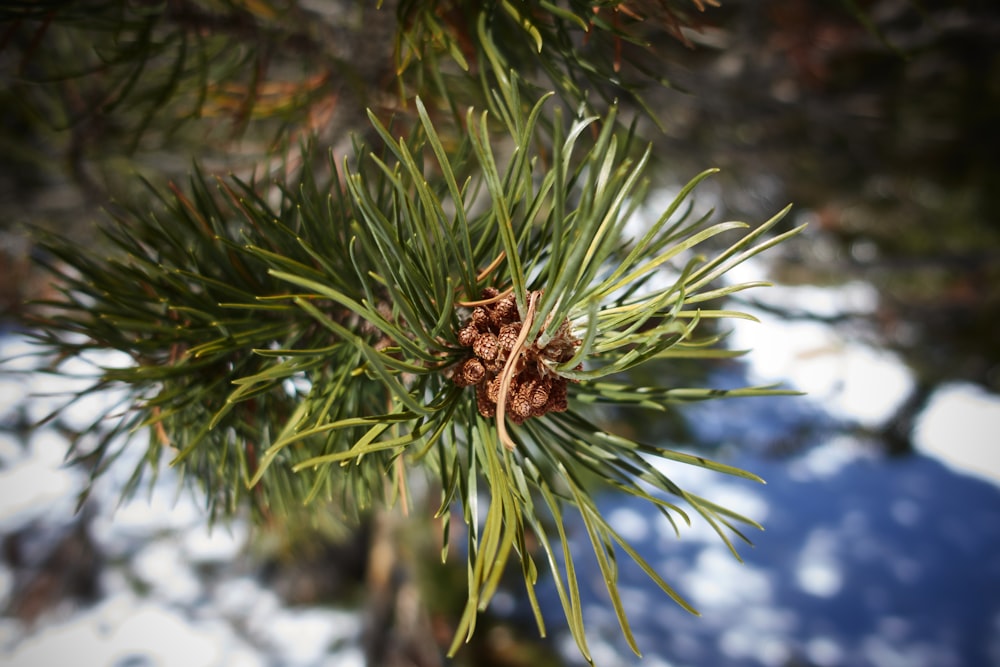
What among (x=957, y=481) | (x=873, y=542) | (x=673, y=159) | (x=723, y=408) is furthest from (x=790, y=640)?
(x=673, y=159)

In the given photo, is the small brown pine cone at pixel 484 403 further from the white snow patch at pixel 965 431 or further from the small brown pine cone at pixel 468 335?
the white snow patch at pixel 965 431

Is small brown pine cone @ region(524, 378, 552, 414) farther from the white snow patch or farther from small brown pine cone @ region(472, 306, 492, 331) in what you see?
the white snow patch

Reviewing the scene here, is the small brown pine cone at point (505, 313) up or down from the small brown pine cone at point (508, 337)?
up

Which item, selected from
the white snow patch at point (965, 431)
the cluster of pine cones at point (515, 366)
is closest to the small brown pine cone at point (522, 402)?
the cluster of pine cones at point (515, 366)

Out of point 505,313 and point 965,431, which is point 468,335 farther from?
point 965,431

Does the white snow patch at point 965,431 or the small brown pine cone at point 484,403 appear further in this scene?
the white snow patch at point 965,431

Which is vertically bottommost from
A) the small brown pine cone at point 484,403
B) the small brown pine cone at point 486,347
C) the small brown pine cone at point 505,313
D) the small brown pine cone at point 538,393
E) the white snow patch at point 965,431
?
the small brown pine cone at point 484,403

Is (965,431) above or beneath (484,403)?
above

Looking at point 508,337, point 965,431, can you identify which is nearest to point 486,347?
point 508,337
